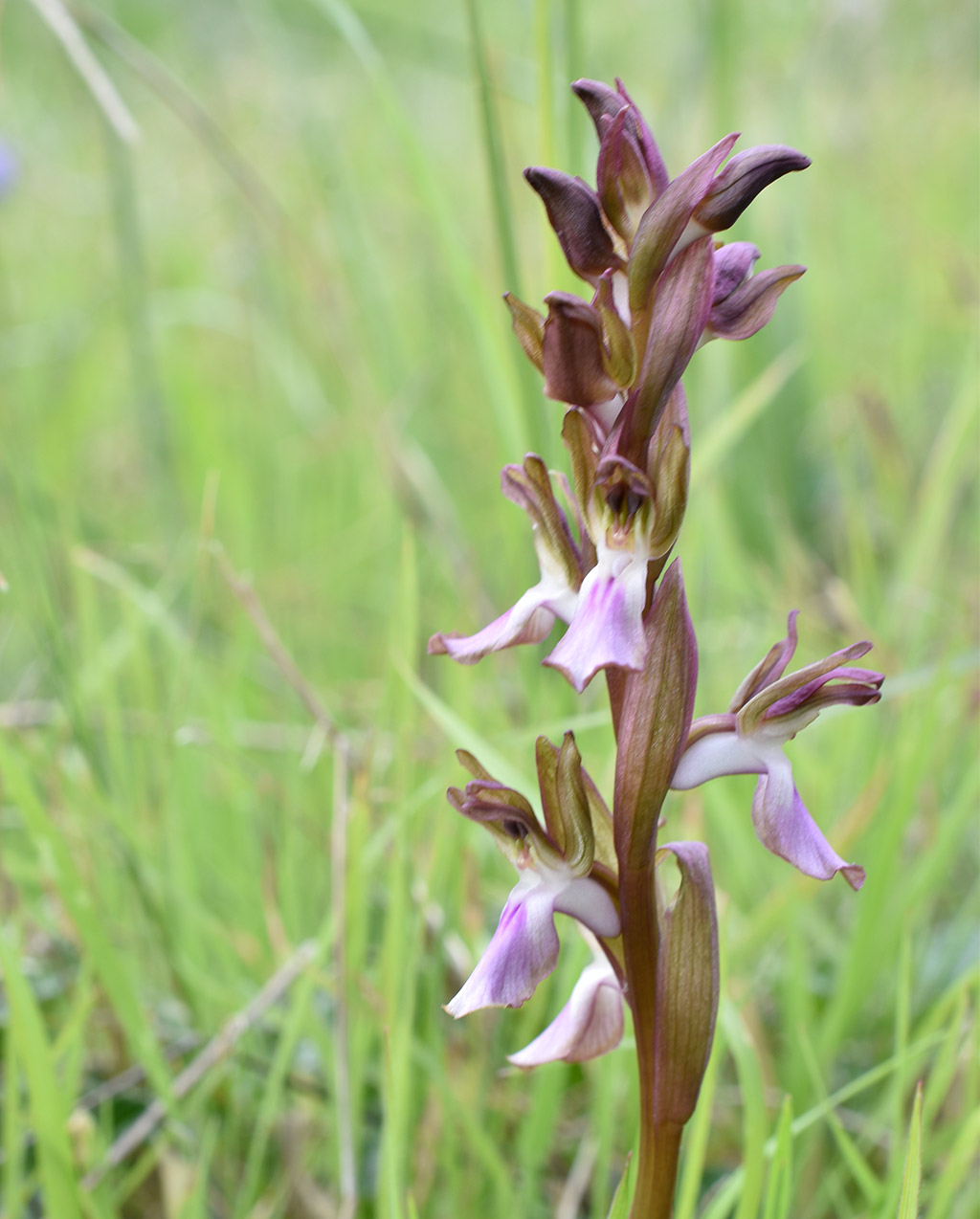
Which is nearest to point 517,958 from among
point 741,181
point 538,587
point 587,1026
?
point 587,1026

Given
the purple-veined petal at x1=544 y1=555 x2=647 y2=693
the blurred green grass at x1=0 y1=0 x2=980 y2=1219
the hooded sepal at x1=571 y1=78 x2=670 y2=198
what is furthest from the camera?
the blurred green grass at x1=0 y1=0 x2=980 y2=1219

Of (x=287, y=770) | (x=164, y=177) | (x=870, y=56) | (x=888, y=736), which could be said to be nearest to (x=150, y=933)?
(x=287, y=770)

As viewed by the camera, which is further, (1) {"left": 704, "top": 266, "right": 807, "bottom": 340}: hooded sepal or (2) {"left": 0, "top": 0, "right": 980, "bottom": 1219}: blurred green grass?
(2) {"left": 0, "top": 0, "right": 980, "bottom": 1219}: blurred green grass

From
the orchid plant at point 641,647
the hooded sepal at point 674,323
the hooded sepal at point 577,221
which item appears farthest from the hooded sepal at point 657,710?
the hooded sepal at point 577,221

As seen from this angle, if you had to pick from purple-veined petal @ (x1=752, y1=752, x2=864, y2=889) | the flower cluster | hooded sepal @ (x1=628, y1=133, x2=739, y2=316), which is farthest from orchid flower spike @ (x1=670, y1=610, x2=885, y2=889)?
hooded sepal @ (x1=628, y1=133, x2=739, y2=316)

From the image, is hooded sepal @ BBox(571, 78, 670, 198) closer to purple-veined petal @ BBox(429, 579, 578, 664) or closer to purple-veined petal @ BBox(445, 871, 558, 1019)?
purple-veined petal @ BBox(429, 579, 578, 664)

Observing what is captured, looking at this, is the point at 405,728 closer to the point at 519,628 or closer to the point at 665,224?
the point at 519,628
